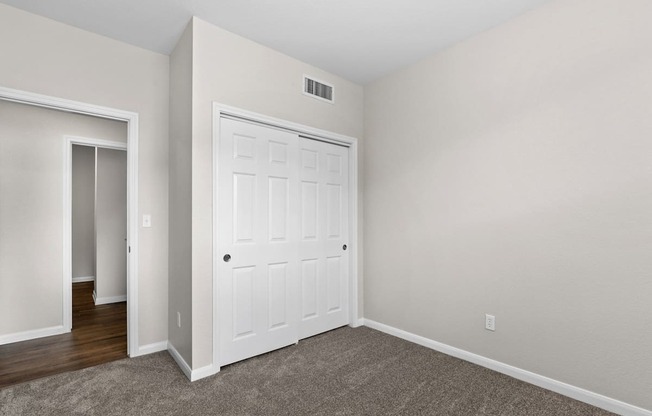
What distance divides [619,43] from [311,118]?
2.31 metres

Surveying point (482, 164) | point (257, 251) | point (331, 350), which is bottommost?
point (331, 350)

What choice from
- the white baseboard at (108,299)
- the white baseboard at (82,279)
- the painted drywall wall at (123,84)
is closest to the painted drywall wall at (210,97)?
the painted drywall wall at (123,84)

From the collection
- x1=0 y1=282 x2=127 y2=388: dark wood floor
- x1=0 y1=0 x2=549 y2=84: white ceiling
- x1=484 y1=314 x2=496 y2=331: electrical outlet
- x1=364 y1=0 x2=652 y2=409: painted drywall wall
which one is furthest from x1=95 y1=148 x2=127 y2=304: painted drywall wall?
x1=484 y1=314 x2=496 y2=331: electrical outlet

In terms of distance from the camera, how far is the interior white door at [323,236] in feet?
10.5

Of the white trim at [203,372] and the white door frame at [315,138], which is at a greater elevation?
the white door frame at [315,138]

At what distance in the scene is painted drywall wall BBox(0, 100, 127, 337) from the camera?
324cm

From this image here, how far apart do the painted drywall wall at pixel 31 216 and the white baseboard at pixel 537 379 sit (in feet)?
12.1

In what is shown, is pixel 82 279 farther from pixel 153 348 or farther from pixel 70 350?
pixel 153 348

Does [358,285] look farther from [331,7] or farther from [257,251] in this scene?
[331,7]

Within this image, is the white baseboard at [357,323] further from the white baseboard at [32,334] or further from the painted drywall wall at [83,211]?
the painted drywall wall at [83,211]

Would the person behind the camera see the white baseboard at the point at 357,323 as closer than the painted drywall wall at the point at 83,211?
Yes

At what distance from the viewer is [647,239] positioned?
1.92 meters

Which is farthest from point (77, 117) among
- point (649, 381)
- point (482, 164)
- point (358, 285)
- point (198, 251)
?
point (649, 381)

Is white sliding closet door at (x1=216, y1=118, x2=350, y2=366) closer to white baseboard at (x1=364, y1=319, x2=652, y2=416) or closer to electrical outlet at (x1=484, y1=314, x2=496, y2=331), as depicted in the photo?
white baseboard at (x1=364, y1=319, x2=652, y2=416)
